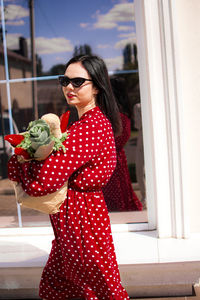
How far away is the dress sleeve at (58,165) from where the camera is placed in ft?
5.07

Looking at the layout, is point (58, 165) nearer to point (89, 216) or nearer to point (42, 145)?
point (42, 145)

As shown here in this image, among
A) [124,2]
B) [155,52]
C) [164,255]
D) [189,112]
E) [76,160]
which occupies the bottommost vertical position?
[164,255]

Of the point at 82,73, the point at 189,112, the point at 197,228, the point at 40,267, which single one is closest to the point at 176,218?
the point at 197,228

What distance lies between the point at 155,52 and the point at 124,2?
1463mm

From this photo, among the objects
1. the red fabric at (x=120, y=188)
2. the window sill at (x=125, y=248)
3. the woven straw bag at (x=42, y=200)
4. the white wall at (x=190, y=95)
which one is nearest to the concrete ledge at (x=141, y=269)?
the window sill at (x=125, y=248)

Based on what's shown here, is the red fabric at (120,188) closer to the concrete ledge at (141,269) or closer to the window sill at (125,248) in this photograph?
the window sill at (125,248)

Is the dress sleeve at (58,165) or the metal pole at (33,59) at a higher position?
the metal pole at (33,59)

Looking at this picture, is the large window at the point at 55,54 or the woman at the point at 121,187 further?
the large window at the point at 55,54

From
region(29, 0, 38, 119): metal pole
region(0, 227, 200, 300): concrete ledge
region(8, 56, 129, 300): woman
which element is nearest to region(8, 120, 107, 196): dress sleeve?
region(8, 56, 129, 300): woman

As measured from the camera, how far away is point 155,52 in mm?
2521

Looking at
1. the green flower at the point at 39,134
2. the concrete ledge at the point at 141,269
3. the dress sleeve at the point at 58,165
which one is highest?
the green flower at the point at 39,134

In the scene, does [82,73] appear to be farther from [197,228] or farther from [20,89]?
[20,89]

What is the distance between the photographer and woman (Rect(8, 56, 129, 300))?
1.61 meters

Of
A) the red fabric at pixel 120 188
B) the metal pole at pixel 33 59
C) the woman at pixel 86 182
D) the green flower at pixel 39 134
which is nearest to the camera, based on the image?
the green flower at pixel 39 134
